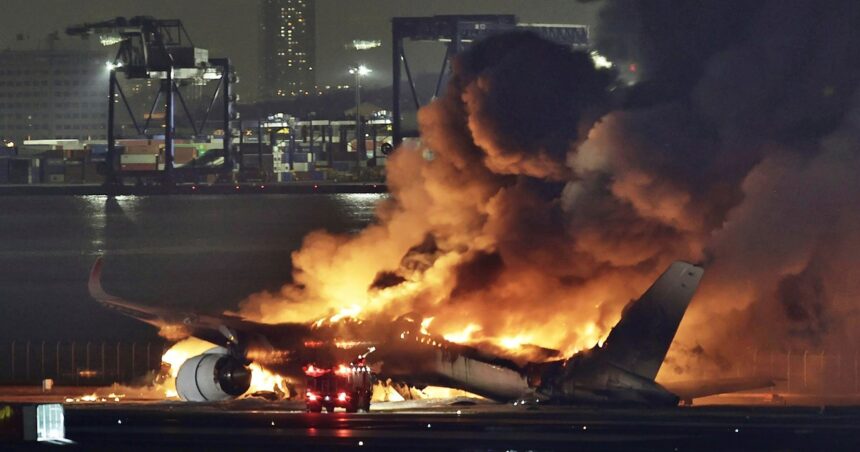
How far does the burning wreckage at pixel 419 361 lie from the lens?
4909 cm

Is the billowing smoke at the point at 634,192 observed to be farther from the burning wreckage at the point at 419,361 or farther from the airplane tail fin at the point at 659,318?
the airplane tail fin at the point at 659,318

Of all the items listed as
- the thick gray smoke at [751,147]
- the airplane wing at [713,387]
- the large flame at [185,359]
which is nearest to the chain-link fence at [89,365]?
the large flame at [185,359]

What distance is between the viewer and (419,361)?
173 ft

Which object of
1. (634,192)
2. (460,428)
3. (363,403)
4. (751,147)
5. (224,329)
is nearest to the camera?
(460,428)

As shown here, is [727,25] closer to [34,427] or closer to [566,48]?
[566,48]

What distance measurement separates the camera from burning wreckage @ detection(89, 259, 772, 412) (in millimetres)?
49094

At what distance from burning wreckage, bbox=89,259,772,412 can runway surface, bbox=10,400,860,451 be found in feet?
4.06

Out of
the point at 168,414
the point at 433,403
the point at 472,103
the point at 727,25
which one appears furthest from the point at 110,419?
the point at 727,25

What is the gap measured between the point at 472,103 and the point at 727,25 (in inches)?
412

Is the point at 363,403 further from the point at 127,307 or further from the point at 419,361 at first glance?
the point at 127,307

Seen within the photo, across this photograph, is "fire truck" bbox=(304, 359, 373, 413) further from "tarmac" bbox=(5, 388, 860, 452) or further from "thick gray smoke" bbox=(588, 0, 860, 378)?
"thick gray smoke" bbox=(588, 0, 860, 378)

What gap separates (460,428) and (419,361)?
9.17m

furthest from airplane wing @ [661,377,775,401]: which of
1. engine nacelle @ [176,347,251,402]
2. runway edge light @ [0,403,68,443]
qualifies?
runway edge light @ [0,403,68,443]

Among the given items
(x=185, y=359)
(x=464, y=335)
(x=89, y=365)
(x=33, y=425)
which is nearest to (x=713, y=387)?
(x=464, y=335)
